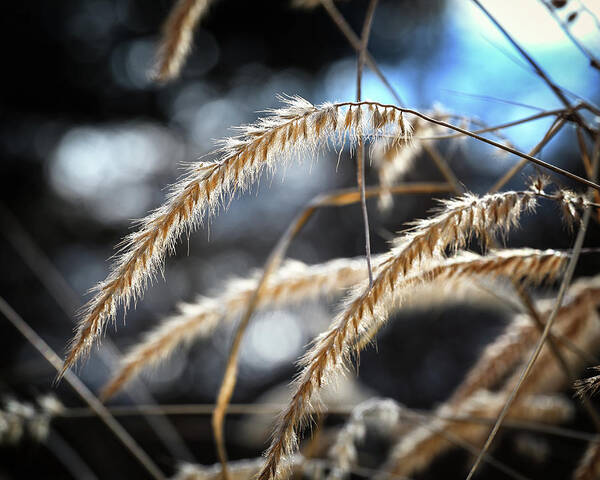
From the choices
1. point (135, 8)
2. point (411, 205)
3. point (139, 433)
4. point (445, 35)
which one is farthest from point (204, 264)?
point (445, 35)

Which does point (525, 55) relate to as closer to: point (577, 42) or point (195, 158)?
point (577, 42)

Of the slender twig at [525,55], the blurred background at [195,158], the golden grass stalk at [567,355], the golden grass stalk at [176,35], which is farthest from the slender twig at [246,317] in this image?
the blurred background at [195,158]

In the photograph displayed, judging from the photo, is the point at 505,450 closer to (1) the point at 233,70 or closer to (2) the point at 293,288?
(2) the point at 293,288

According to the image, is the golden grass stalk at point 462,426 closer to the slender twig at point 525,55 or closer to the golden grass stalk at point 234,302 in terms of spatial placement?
the golden grass stalk at point 234,302

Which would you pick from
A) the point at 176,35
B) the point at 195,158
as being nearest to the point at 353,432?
the point at 176,35

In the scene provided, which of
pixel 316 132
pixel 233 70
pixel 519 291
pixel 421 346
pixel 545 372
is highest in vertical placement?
pixel 233 70

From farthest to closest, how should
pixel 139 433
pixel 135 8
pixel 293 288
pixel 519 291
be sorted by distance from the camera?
pixel 135 8, pixel 139 433, pixel 293 288, pixel 519 291

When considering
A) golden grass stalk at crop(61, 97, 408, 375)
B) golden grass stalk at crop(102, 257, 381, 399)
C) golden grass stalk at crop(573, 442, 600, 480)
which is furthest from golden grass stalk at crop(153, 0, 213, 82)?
golden grass stalk at crop(573, 442, 600, 480)

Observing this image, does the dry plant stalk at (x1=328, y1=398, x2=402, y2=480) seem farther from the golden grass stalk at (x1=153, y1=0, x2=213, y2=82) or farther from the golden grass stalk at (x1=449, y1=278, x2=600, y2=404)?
the golden grass stalk at (x1=153, y1=0, x2=213, y2=82)
